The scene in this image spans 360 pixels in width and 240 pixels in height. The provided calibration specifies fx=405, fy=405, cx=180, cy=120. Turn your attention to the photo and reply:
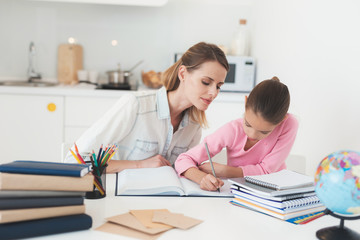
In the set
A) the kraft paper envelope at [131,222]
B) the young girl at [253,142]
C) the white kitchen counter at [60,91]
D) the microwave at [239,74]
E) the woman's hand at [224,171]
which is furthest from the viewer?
the microwave at [239,74]

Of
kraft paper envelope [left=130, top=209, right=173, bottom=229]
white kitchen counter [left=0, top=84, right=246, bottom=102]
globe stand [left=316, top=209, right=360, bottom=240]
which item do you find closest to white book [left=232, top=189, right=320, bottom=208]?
globe stand [left=316, top=209, right=360, bottom=240]

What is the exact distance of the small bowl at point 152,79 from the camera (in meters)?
3.26

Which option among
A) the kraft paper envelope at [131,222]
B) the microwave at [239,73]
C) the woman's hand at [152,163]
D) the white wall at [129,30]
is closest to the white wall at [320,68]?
the white wall at [129,30]

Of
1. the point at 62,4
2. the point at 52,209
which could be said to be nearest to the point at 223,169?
the point at 52,209

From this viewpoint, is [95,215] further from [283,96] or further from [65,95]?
[65,95]

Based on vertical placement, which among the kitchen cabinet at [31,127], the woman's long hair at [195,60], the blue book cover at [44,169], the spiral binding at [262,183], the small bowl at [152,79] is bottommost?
the kitchen cabinet at [31,127]

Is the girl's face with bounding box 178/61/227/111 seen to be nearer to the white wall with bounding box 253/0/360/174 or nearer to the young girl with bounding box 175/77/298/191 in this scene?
the young girl with bounding box 175/77/298/191

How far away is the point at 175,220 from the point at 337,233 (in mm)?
404

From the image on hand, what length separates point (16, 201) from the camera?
2.95ft

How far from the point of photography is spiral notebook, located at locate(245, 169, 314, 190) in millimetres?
1170

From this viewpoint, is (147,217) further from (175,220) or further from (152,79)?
(152,79)

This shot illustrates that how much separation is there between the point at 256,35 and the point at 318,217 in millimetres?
2440

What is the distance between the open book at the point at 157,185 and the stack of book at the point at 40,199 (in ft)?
0.91

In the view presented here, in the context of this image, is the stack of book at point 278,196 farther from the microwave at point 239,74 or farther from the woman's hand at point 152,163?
the microwave at point 239,74
